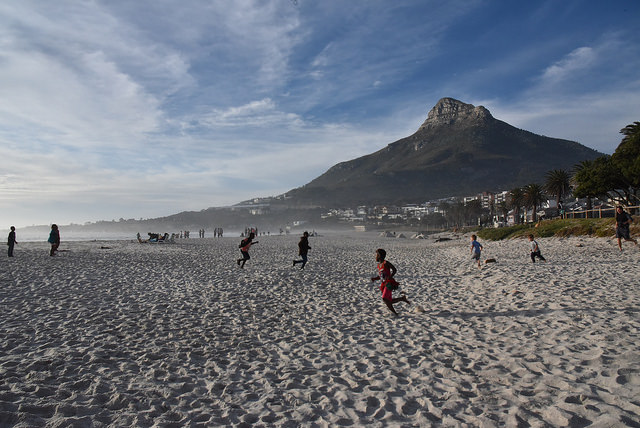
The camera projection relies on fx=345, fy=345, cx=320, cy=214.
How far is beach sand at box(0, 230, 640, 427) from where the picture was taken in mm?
4125

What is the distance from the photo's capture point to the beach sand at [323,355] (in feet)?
13.5

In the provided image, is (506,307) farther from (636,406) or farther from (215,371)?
(215,371)

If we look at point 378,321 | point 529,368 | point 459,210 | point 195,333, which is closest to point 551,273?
point 378,321

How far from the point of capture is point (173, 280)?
45.2 ft

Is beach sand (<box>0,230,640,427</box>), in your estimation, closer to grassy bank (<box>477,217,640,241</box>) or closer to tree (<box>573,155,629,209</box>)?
grassy bank (<box>477,217,640,241</box>)

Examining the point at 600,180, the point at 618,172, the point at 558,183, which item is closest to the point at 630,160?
the point at 618,172

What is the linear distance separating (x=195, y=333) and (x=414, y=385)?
4.58m

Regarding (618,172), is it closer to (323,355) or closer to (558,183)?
(558,183)

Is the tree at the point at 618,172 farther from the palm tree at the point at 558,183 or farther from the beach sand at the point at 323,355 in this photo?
the beach sand at the point at 323,355

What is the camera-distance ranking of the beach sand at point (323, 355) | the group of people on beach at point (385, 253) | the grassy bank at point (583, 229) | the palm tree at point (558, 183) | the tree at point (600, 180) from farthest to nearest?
the palm tree at point (558, 183) → the tree at point (600, 180) → the grassy bank at point (583, 229) → the group of people on beach at point (385, 253) → the beach sand at point (323, 355)

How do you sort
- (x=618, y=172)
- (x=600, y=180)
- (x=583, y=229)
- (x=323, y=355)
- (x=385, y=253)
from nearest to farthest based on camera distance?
(x=323, y=355) < (x=385, y=253) < (x=583, y=229) < (x=618, y=172) < (x=600, y=180)

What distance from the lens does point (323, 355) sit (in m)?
6.12

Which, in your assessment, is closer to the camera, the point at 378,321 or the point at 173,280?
the point at 378,321

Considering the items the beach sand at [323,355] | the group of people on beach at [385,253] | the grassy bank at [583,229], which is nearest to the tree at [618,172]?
the grassy bank at [583,229]
